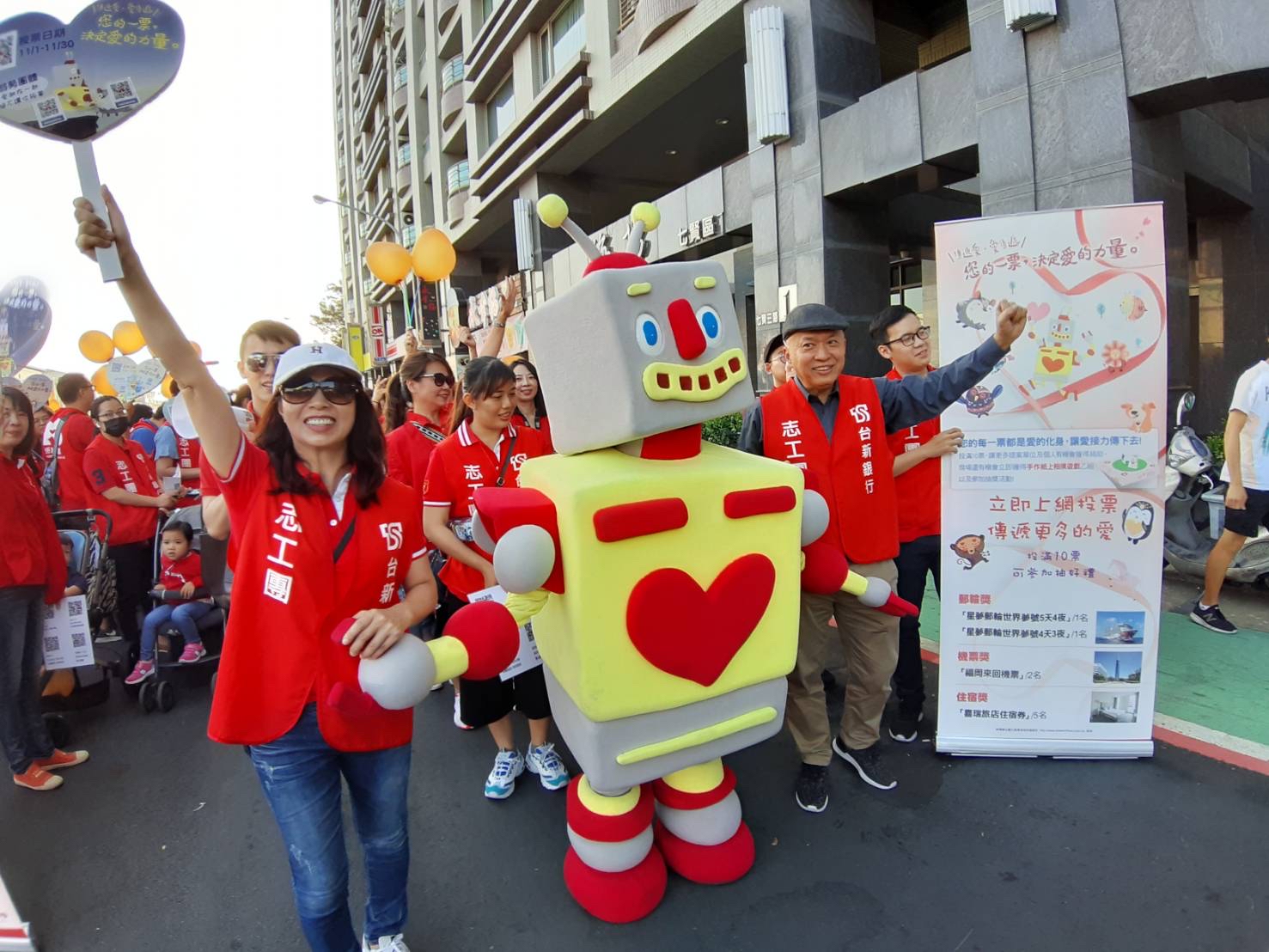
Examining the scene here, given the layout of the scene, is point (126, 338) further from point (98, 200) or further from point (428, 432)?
point (98, 200)

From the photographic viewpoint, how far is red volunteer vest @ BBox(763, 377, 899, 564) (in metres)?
2.65

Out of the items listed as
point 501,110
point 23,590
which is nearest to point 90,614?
point 23,590

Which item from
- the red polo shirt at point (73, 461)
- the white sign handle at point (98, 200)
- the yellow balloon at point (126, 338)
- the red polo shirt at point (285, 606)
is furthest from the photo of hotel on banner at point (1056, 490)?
the yellow balloon at point (126, 338)

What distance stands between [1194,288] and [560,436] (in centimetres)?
1084

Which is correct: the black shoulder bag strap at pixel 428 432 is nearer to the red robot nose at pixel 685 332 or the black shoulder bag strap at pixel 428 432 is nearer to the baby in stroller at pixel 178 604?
the baby in stroller at pixel 178 604

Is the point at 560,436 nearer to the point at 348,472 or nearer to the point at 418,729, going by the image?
the point at 348,472

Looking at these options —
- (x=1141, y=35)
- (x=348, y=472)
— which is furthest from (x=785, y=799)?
(x=1141, y=35)

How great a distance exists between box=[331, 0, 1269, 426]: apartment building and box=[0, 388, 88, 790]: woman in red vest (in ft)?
24.3

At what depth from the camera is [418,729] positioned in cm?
362

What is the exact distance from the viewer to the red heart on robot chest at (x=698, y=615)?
1929 mm

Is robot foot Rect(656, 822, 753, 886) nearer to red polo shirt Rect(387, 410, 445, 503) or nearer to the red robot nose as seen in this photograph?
the red robot nose

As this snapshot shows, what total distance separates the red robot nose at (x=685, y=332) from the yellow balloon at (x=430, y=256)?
14.3 ft

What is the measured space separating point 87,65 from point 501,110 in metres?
18.8

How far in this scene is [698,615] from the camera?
78.2 inches
